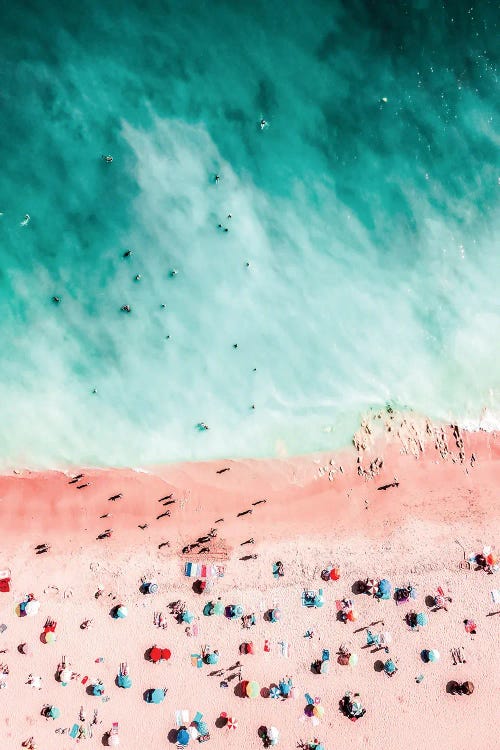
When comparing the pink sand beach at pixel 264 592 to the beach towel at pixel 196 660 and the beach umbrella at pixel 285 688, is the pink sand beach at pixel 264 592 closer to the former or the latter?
the beach towel at pixel 196 660

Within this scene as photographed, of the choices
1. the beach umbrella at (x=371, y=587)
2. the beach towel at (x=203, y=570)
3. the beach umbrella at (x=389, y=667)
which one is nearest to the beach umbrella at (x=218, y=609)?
the beach towel at (x=203, y=570)

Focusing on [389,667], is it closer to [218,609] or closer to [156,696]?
[218,609]

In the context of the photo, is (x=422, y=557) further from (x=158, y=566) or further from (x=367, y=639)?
(x=158, y=566)

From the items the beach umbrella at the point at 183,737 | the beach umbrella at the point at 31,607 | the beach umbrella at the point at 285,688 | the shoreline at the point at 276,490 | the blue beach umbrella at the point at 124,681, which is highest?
the shoreline at the point at 276,490

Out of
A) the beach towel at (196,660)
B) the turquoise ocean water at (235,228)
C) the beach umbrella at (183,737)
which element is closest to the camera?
the beach umbrella at (183,737)

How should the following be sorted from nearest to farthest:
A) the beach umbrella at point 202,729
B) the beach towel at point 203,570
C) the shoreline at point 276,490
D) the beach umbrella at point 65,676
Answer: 1. the beach umbrella at point 202,729
2. the beach umbrella at point 65,676
3. the beach towel at point 203,570
4. the shoreline at point 276,490

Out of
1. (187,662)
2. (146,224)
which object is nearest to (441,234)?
(146,224)

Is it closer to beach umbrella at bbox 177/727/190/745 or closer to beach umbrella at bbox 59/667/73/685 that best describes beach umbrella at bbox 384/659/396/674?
beach umbrella at bbox 177/727/190/745
